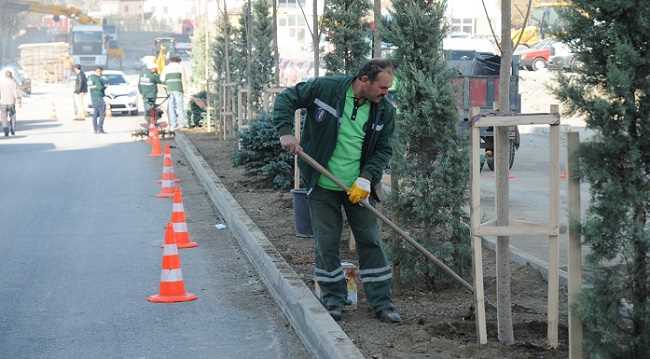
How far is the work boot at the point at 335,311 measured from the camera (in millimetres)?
7750

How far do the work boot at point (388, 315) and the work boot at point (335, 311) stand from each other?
9.6 inches

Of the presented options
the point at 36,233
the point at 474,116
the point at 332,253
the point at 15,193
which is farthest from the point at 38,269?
the point at 15,193

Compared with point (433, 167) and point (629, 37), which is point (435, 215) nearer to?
point (433, 167)

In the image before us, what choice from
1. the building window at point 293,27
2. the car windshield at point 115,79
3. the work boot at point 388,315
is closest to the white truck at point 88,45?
the building window at point 293,27

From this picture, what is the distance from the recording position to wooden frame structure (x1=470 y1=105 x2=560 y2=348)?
21.0ft

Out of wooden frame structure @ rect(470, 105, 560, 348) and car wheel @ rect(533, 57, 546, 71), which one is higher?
car wheel @ rect(533, 57, 546, 71)

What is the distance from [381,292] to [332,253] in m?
0.42

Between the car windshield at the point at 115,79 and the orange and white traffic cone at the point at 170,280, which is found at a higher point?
the car windshield at the point at 115,79

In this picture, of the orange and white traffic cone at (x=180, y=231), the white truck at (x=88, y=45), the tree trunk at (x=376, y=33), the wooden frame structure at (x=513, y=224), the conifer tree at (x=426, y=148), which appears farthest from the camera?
the white truck at (x=88, y=45)

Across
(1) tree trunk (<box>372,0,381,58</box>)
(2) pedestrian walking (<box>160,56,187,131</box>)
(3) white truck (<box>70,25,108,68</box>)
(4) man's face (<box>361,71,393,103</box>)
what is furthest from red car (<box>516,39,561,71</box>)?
(3) white truck (<box>70,25,108,68</box>)

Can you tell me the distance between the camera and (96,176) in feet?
64.7

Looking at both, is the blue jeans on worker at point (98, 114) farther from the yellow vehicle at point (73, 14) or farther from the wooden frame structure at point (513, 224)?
the yellow vehicle at point (73, 14)

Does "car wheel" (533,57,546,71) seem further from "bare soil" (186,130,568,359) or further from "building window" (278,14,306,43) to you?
"bare soil" (186,130,568,359)

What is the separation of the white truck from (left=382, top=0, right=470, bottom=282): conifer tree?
7989cm
